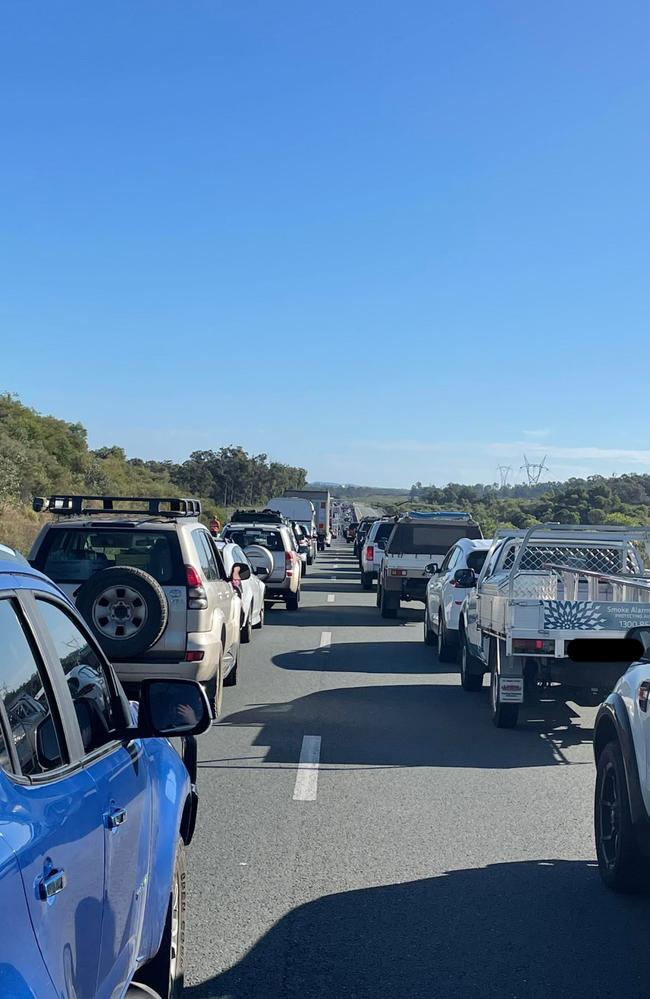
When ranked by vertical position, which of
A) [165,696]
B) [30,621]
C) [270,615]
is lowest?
[270,615]

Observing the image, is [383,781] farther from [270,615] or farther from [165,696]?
[270,615]

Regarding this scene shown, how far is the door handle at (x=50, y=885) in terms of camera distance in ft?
8.00

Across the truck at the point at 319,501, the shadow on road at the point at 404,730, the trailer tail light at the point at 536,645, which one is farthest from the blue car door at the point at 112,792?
the truck at the point at 319,501

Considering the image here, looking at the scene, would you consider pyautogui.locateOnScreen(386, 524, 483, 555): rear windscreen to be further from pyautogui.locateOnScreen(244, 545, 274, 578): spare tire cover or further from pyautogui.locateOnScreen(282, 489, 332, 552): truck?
pyautogui.locateOnScreen(282, 489, 332, 552): truck

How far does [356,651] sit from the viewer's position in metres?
17.2

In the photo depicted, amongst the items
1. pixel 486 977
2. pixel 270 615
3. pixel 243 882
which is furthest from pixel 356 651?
pixel 486 977

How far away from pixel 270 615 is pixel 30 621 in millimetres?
20575

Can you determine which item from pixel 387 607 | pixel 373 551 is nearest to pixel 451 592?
pixel 387 607

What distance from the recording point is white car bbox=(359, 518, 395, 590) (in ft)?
97.9

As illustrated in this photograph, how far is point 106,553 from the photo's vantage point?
10.7 metres

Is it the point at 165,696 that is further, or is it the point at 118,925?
the point at 165,696

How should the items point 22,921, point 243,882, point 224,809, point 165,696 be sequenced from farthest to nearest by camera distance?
point 224,809 < point 243,882 < point 165,696 < point 22,921

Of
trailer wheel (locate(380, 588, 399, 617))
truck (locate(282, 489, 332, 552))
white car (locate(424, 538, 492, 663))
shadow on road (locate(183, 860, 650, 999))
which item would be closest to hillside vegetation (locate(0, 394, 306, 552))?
truck (locate(282, 489, 332, 552))

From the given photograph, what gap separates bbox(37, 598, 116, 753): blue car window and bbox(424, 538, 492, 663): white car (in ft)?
36.3
